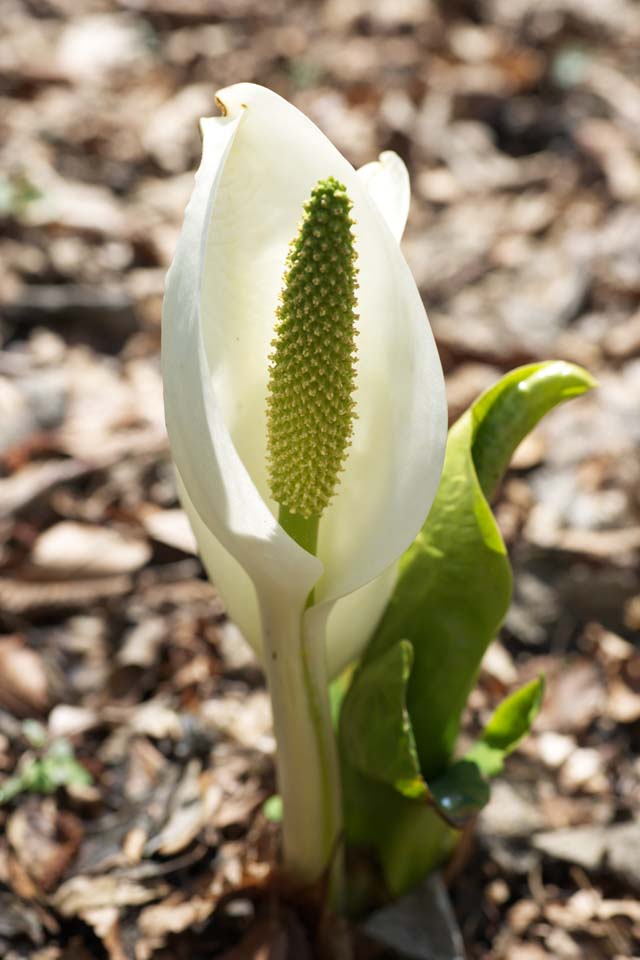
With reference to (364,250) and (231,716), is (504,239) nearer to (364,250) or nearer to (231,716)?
(231,716)

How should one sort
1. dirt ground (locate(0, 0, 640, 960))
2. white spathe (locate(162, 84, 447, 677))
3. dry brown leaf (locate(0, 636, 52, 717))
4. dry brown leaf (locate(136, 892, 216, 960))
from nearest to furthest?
white spathe (locate(162, 84, 447, 677)), dry brown leaf (locate(136, 892, 216, 960)), dirt ground (locate(0, 0, 640, 960)), dry brown leaf (locate(0, 636, 52, 717))

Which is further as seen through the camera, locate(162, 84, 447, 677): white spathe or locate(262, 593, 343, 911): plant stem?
locate(262, 593, 343, 911): plant stem

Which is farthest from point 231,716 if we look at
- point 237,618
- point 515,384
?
point 515,384

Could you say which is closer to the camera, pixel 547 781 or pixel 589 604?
pixel 547 781

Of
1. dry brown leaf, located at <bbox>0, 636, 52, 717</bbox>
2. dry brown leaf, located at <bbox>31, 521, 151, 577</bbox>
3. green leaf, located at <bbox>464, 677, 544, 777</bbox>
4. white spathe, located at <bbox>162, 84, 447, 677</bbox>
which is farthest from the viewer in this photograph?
dry brown leaf, located at <bbox>31, 521, 151, 577</bbox>

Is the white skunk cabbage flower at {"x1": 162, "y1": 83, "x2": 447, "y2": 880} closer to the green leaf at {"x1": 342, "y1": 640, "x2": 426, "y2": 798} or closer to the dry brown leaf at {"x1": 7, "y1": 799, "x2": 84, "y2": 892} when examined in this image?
the green leaf at {"x1": 342, "y1": 640, "x2": 426, "y2": 798}

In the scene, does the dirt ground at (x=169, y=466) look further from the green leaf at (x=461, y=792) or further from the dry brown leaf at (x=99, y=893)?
the green leaf at (x=461, y=792)

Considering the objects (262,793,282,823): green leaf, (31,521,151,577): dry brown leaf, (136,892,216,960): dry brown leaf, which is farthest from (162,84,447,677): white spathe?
(31,521,151,577): dry brown leaf
